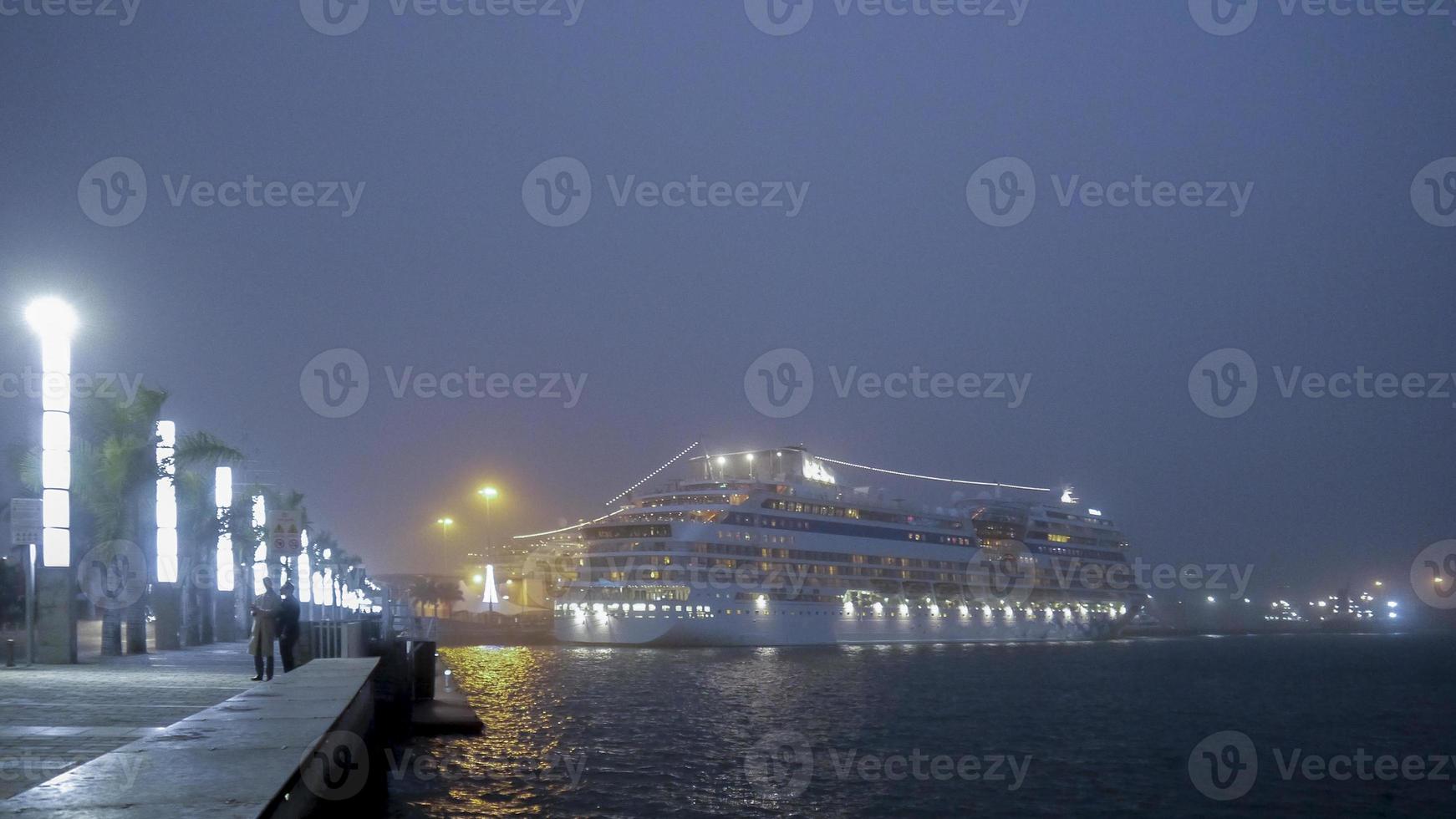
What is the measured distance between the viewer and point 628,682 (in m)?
48.8

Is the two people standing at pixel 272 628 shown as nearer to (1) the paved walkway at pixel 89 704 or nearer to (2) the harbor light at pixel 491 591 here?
(1) the paved walkway at pixel 89 704

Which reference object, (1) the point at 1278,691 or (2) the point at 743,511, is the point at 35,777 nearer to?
(1) the point at 1278,691

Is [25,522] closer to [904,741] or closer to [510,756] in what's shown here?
[510,756]

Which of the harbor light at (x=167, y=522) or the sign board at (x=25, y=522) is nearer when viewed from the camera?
the sign board at (x=25, y=522)

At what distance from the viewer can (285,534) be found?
1856cm

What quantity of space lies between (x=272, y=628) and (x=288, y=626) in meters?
0.89

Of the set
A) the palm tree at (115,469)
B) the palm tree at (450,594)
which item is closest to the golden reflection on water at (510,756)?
the palm tree at (115,469)

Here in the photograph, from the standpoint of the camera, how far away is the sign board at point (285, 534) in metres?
18.5

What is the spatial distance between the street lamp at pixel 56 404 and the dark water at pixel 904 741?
8743 mm

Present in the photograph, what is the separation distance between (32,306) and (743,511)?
2459 inches

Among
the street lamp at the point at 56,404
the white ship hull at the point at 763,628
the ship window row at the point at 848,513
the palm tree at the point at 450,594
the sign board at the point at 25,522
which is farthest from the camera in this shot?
the palm tree at the point at 450,594

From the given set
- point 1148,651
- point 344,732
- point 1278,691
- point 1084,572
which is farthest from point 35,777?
point 1084,572

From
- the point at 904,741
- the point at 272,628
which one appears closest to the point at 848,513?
the point at 904,741

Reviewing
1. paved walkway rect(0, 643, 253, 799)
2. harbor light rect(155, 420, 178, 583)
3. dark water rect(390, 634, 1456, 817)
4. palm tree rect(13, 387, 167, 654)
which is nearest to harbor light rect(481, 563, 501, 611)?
dark water rect(390, 634, 1456, 817)
